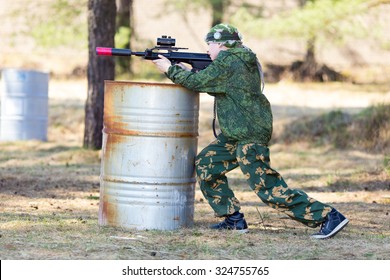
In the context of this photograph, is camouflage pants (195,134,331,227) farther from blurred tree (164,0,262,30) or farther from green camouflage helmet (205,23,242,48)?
blurred tree (164,0,262,30)

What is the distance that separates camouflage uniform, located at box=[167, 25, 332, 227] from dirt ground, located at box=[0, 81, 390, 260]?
12.4 inches

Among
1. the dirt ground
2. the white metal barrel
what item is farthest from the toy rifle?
the white metal barrel

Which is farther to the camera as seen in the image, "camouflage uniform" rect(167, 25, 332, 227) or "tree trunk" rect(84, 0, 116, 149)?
"tree trunk" rect(84, 0, 116, 149)

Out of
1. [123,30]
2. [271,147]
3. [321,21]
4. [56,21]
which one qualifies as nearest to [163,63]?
[321,21]

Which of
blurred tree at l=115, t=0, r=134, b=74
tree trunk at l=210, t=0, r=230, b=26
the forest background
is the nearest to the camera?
the forest background

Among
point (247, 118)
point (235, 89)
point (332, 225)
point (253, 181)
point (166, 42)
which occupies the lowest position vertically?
point (332, 225)

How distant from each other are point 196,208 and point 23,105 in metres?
8.07

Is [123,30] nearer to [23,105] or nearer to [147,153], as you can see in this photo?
[23,105]

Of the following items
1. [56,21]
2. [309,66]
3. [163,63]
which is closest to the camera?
[163,63]

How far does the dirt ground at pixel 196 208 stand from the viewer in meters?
6.85

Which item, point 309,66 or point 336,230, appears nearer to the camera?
point 336,230

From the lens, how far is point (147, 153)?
7.59m

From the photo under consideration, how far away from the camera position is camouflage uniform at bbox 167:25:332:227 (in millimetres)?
7395

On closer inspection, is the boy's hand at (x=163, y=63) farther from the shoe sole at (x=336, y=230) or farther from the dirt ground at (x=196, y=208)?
the shoe sole at (x=336, y=230)
